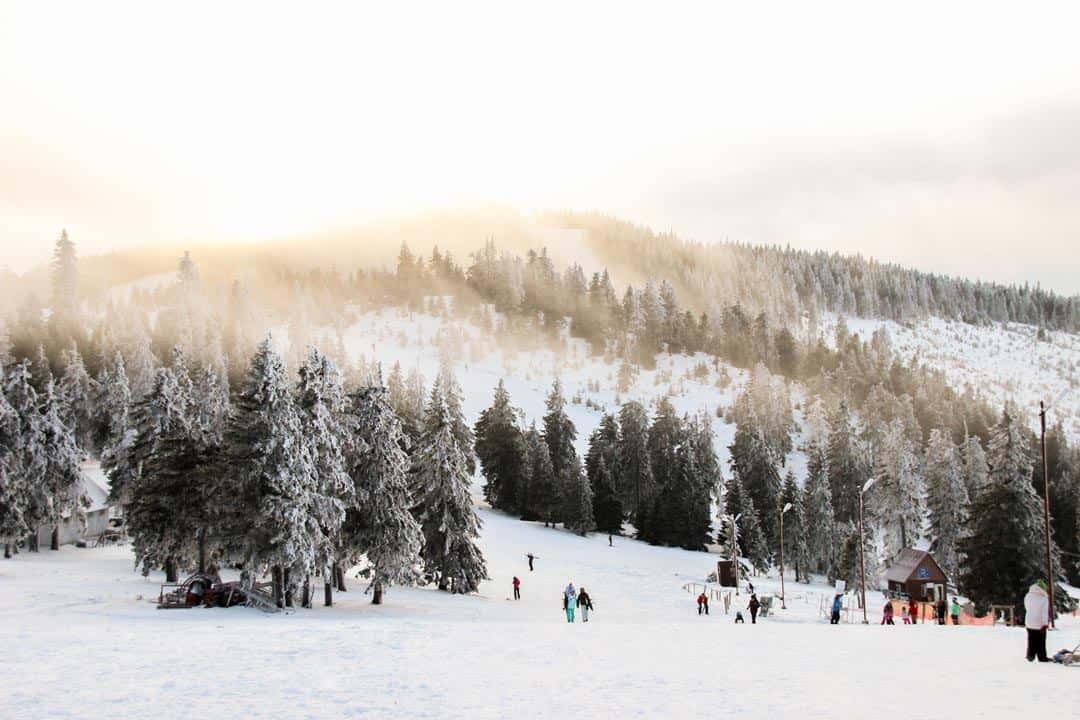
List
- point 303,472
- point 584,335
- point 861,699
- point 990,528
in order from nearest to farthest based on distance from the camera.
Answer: point 861,699, point 303,472, point 990,528, point 584,335

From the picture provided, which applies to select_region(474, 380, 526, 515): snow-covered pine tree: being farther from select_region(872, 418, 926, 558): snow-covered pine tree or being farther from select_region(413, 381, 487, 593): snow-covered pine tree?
select_region(413, 381, 487, 593): snow-covered pine tree

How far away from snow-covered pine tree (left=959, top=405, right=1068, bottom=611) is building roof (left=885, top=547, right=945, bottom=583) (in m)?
18.5

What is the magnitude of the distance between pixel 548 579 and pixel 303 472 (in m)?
30.2

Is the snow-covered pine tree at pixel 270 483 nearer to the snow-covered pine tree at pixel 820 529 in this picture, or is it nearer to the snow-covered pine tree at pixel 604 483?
the snow-covered pine tree at pixel 604 483

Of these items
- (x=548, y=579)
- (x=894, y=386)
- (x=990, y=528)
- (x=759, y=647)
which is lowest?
(x=548, y=579)

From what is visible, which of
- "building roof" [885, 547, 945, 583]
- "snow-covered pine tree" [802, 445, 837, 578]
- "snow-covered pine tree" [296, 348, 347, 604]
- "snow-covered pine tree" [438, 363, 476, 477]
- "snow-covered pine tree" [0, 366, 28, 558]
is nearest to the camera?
"snow-covered pine tree" [296, 348, 347, 604]

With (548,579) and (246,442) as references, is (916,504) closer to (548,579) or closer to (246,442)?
(548,579)

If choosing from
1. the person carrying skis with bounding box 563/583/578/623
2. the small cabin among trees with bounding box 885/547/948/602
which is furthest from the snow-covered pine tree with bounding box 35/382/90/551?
→ the small cabin among trees with bounding box 885/547/948/602

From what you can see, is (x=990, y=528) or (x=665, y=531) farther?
(x=665, y=531)

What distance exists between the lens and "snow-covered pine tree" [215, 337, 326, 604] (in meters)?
33.0

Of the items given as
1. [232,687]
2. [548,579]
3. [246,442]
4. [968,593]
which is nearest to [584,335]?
[548,579]

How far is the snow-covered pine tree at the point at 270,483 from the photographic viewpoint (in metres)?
33.0

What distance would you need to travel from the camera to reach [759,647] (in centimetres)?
2308

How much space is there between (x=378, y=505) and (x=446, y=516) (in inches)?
358
